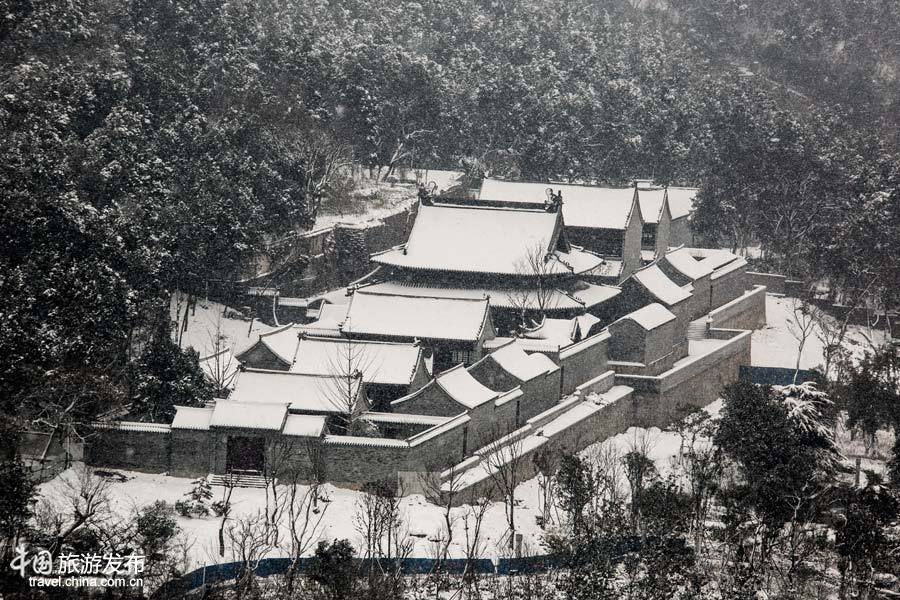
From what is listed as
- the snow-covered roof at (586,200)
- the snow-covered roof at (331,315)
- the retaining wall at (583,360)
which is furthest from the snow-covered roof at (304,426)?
the snow-covered roof at (586,200)

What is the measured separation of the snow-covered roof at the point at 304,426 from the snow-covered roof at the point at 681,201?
1182 inches

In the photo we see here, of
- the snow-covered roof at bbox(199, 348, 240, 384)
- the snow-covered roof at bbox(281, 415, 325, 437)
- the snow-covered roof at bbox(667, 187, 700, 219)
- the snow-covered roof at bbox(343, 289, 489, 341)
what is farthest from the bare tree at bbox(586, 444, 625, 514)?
the snow-covered roof at bbox(667, 187, 700, 219)

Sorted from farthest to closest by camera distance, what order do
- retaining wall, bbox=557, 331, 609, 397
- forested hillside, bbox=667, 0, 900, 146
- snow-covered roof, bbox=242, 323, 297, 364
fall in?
forested hillside, bbox=667, 0, 900, 146 < retaining wall, bbox=557, 331, 609, 397 < snow-covered roof, bbox=242, 323, 297, 364

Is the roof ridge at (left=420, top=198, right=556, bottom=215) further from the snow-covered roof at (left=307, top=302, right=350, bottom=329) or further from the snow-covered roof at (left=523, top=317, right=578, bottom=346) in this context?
the snow-covered roof at (left=307, top=302, right=350, bottom=329)

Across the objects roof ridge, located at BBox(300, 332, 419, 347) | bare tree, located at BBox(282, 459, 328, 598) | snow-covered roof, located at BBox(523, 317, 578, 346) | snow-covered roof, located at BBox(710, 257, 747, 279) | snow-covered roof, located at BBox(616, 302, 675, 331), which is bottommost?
bare tree, located at BBox(282, 459, 328, 598)

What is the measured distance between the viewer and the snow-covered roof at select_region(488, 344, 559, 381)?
33.9m

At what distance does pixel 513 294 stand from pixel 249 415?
14.4 metres

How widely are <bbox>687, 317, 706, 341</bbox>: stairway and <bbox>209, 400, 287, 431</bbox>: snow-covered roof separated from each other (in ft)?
68.3

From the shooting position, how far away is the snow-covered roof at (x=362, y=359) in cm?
3203

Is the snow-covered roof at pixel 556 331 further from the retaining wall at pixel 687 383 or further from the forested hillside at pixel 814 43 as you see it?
the forested hillside at pixel 814 43

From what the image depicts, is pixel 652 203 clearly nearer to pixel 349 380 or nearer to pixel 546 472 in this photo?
pixel 546 472

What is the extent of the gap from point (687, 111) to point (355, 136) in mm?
20018

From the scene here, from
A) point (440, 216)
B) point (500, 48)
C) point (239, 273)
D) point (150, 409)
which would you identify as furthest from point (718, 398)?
point (500, 48)

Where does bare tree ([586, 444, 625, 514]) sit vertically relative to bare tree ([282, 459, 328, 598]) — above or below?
above
